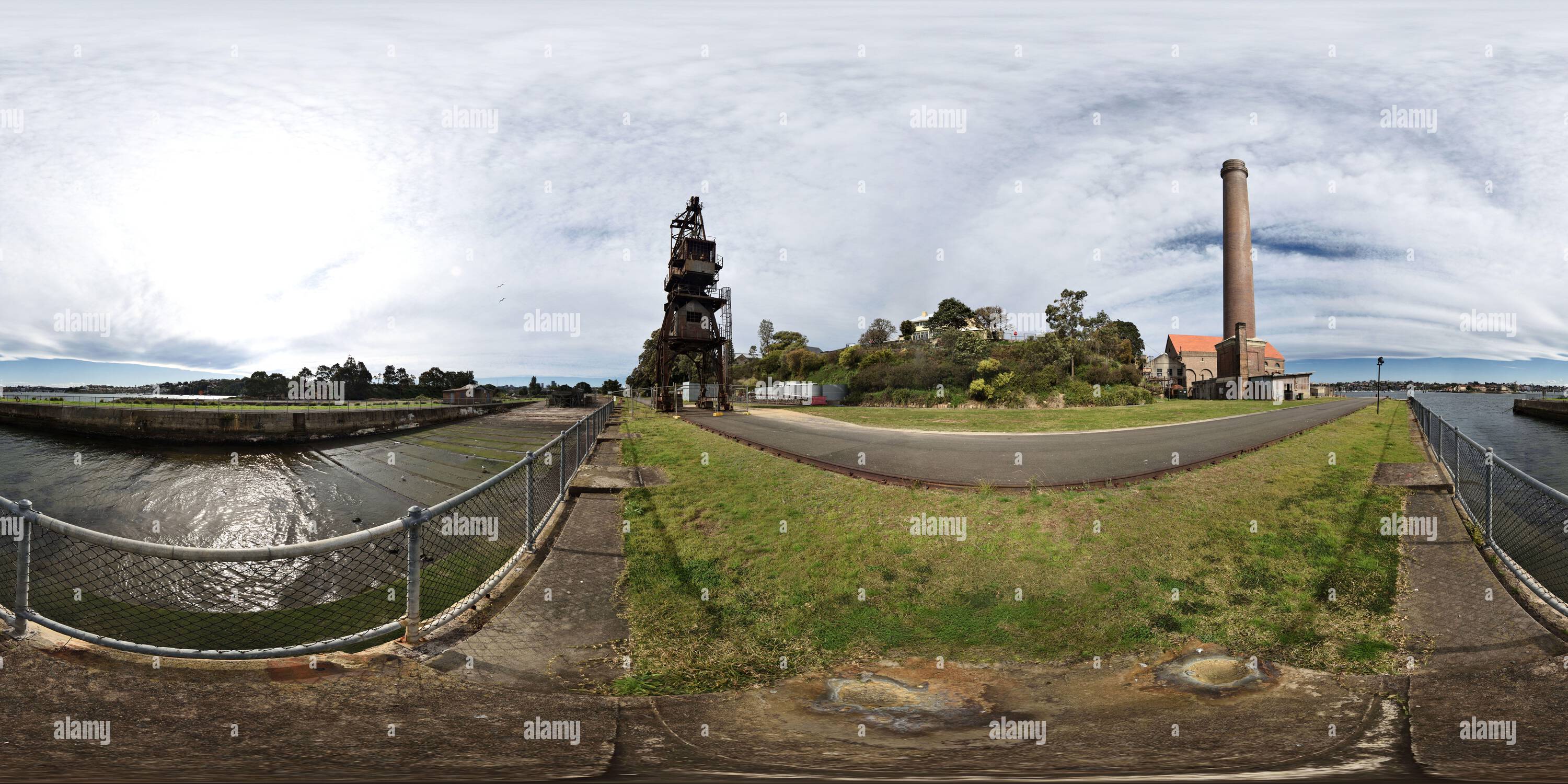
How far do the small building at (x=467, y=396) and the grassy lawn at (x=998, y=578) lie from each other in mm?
77288

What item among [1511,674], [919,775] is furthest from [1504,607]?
[919,775]

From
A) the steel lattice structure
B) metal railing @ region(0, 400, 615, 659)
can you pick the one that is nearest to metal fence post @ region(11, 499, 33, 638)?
metal railing @ region(0, 400, 615, 659)

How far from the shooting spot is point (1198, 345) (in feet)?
315

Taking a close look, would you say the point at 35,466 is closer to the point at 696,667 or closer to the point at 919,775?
the point at 696,667

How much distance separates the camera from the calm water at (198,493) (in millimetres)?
15891

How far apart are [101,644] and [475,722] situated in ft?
10.0

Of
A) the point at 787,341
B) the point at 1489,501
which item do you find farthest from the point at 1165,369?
the point at 1489,501

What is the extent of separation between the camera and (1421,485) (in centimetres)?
986

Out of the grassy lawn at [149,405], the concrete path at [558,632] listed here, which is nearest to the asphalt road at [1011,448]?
the concrete path at [558,632]

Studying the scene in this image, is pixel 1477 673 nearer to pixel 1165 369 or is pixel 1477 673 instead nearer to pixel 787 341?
pixel 787 341

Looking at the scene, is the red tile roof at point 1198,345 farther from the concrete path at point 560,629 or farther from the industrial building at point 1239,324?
the concrete path at point 560,629

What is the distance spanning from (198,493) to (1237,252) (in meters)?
87.4

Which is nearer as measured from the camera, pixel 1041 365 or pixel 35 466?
pixel 35 466

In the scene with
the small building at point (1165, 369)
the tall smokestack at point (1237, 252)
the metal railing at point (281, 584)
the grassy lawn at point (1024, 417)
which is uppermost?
the tall smokestack at point (1237, 252)
